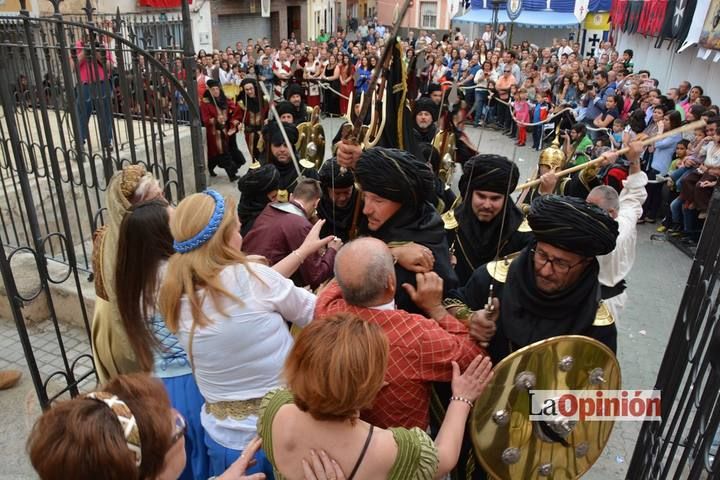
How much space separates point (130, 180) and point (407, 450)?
191 cm

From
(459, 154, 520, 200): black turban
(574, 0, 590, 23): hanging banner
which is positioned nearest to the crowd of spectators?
(459, 154, 520, 200): black turban

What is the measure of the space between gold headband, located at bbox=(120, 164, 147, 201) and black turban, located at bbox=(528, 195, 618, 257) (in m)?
1.91

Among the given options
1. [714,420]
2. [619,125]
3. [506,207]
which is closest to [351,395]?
[714,420]

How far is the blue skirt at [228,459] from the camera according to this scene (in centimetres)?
223

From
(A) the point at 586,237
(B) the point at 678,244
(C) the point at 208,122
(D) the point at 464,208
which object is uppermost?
(A) the point at 586,237

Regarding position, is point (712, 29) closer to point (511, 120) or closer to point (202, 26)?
point (511, 120)

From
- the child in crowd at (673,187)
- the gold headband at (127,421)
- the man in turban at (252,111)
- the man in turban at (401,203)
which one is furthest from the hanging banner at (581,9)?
the gold headband at (127,421)

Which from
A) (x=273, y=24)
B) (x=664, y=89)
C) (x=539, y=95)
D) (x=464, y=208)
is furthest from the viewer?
(x=273, y=24)

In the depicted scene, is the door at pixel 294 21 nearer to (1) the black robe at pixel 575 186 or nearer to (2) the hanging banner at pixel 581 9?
(2) the hanging banner at pixel 581 9

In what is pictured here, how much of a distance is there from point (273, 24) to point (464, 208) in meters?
26.6

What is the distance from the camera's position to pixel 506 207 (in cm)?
336

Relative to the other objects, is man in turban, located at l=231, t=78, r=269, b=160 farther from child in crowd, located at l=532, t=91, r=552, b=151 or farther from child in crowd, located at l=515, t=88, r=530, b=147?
child in crowd, located at l=515, t=88, r=530, b=147

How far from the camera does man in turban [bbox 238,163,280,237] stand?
3.81 m

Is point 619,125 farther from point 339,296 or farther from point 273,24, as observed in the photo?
point 273,24
